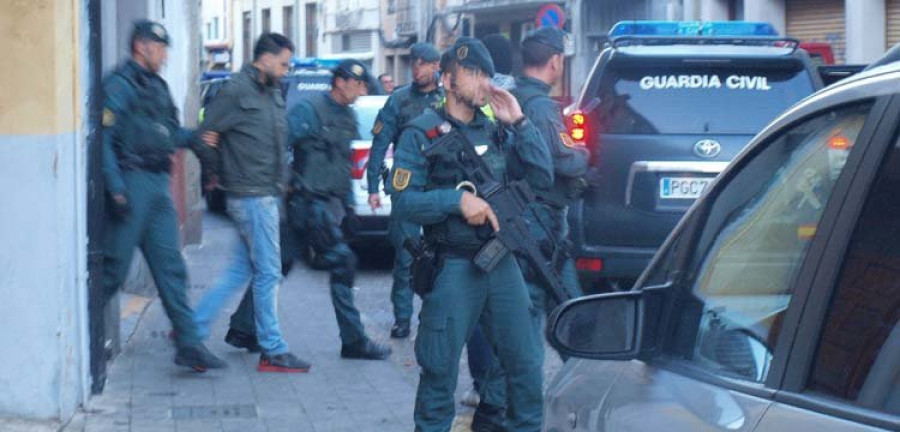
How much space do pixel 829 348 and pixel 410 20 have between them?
3828cm

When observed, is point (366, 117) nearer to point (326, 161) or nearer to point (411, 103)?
point (411, 103)

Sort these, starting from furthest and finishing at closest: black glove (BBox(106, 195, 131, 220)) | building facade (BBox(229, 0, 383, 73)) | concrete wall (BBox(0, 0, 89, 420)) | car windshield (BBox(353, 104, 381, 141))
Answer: building facade (BBox(229, 0, 383, 73))
car windshield (BBox(353, 104, 381, 141))
black glove (BBox(106, 195, 131, 220))
concrete wall (BBox(0, 0, 89, 420))

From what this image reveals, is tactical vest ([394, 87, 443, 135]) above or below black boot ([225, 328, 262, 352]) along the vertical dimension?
above

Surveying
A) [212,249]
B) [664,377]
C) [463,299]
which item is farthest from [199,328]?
[212,249]

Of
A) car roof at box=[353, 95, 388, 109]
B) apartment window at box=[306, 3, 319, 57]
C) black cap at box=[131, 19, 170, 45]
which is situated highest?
apartment window at box=[306, 3, 319, 57]

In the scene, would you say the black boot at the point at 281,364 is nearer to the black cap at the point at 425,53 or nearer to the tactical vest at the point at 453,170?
the black cap at the point at 425,53

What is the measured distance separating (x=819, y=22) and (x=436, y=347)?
1921 centimetres

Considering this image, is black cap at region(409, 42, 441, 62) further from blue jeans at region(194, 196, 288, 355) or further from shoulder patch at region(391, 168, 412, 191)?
shoulder patch at region(391, 168, 412, 191)

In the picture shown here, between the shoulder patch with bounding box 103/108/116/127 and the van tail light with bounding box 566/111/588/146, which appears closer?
the shoulder patch with bounding box 103/108/116/127

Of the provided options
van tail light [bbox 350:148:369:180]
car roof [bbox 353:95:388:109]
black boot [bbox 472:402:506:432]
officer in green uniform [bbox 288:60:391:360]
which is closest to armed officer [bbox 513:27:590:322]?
black boot [bbox 472:402:506:432]

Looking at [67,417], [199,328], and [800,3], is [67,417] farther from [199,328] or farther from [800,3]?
[800,3]

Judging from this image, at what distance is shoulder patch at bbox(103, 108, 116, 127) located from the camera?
764 cm

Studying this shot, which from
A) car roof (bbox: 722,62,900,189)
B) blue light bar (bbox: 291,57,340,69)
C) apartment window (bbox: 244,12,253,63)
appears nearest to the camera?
car roof (bbox: 722,62,900,189)

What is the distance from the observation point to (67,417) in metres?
6.81
